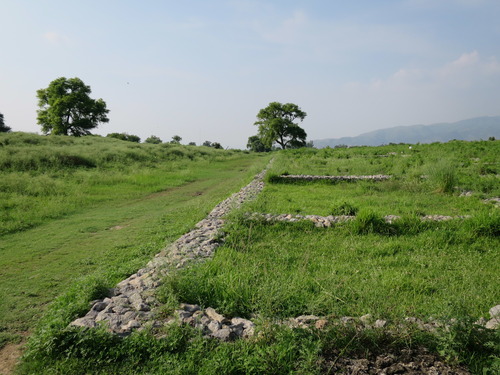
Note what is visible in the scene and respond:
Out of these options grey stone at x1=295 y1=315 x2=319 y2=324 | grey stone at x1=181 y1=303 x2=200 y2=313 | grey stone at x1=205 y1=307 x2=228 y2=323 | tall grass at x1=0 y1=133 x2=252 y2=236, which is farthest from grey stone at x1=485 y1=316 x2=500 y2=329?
tall grass at x1=0 y1=133 x2=252 y2=236

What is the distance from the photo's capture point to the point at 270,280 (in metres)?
4.35

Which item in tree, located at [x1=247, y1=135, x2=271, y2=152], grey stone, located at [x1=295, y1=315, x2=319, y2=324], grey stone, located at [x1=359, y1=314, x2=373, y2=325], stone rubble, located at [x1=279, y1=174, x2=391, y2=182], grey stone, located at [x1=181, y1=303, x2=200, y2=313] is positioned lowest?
grey stone, located at [x1=295, y1=315, x2=319, y2=324]

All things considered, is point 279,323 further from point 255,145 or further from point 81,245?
point 255,145

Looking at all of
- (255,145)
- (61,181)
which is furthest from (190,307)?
(255,145)

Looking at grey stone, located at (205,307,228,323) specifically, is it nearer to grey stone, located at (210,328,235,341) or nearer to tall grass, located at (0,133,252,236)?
grey stone, located at (210,328,235,341)

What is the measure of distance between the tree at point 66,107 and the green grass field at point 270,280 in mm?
34396

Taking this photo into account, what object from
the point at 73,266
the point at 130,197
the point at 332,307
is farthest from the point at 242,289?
the point at 130,197

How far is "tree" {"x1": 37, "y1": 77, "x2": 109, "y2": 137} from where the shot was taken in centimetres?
3928

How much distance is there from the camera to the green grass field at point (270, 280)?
9.71 ft

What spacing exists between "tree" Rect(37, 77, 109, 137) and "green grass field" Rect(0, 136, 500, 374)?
34396 millimetres

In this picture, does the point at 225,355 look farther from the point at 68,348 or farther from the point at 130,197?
the point at 130,197

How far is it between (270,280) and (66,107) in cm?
4336

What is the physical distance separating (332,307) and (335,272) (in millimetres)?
1252

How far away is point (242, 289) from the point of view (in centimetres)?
397
